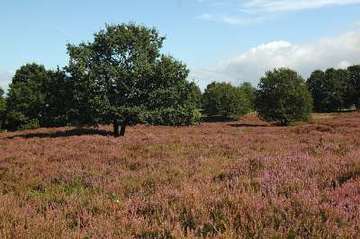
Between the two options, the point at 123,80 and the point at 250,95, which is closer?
the point at 123,80

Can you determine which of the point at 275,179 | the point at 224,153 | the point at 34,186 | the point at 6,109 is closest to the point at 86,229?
the point at 275,179

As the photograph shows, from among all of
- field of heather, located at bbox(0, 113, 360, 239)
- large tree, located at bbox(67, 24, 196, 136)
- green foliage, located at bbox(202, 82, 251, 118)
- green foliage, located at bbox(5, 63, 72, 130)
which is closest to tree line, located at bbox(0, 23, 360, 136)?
large tree, located at bbox(67, 24, 196, 136)

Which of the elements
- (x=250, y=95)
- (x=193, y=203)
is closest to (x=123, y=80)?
(x=193, y=203)

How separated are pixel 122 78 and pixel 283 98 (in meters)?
35.5

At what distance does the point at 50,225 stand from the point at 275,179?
3.44 m

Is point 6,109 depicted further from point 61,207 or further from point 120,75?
point 61,207

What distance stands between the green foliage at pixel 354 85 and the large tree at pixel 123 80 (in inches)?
3037

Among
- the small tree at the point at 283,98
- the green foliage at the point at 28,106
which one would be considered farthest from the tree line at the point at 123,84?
the small tree at the point at 283,98

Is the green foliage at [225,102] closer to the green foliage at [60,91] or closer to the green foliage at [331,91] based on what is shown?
the green foliage at [331,91]

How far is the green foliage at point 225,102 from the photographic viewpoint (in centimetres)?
8831

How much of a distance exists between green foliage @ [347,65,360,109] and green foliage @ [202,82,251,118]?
24.7 m

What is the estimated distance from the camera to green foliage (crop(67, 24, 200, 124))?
30.5m

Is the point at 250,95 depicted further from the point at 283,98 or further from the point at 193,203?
the point at 193,203

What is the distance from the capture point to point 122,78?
1204 inches
